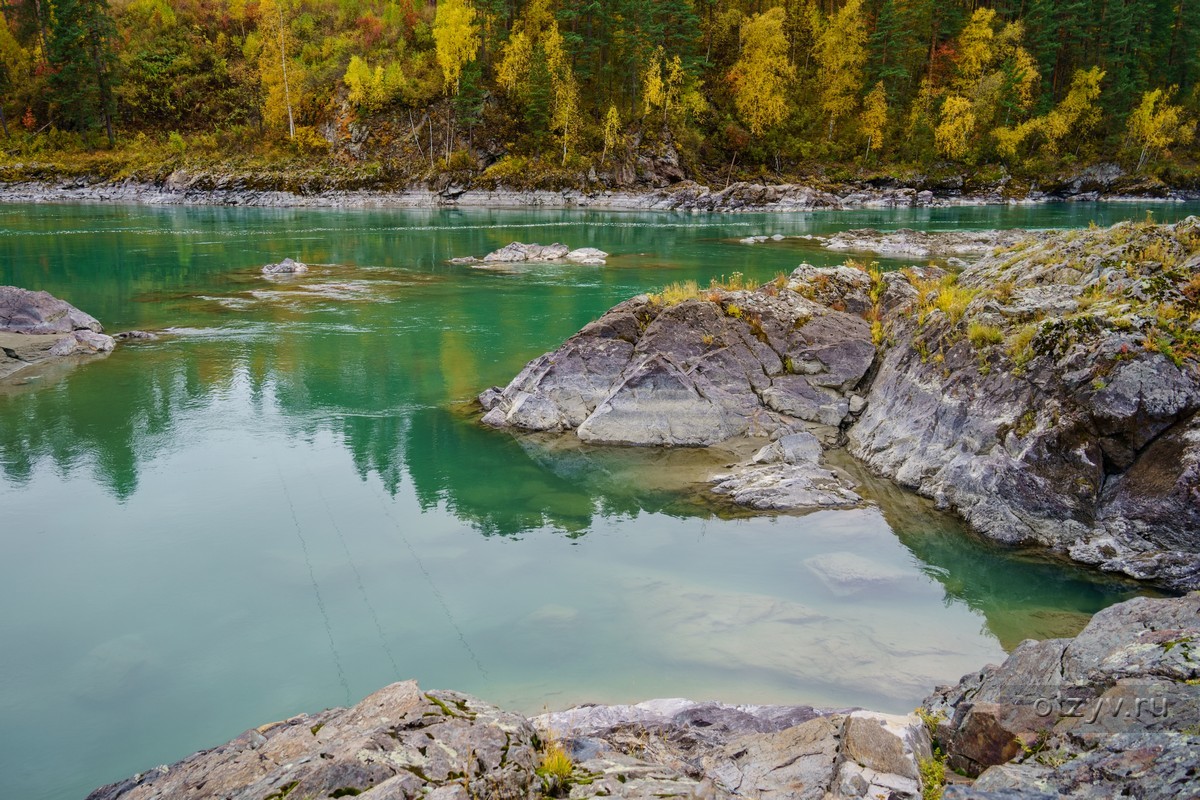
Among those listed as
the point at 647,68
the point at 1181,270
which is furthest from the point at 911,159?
the point at 1181,270

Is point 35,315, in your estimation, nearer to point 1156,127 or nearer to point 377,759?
point 377,759

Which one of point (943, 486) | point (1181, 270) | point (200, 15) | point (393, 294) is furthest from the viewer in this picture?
point (200, 15)

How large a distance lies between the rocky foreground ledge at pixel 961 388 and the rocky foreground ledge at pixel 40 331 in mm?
14338

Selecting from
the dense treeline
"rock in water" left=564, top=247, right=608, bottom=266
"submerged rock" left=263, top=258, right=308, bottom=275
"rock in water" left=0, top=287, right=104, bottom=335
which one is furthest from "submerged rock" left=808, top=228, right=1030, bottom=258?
the dense treeline

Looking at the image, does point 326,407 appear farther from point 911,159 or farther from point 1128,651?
point 911,159

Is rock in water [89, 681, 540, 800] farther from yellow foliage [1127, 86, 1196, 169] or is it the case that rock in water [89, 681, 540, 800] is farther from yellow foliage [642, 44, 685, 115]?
yellow foliage [1127, 86, 1196, 169]

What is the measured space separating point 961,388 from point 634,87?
74244 millimetres

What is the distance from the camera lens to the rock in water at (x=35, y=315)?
22.1m

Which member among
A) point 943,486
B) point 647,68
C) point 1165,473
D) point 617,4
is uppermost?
point 617,4

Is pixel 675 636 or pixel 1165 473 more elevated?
pixel 1165 473

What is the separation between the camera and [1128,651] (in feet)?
16.4

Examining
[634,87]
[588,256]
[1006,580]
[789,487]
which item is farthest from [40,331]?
[634,87]

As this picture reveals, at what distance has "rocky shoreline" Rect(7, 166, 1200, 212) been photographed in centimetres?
6962

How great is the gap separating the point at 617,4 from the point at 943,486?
80.7 metres
